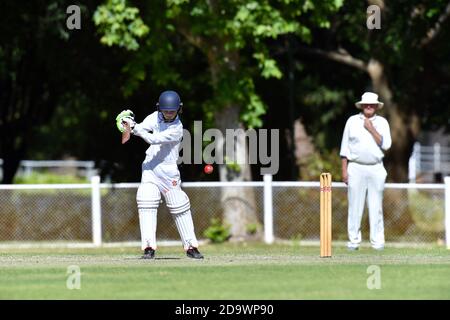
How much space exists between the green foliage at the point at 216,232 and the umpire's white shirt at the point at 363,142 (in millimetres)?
8857

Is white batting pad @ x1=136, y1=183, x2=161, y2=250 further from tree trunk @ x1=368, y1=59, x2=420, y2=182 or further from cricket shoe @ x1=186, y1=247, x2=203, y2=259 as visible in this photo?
tree trunk @ x1=368, y1=59, x2=420, y2=182

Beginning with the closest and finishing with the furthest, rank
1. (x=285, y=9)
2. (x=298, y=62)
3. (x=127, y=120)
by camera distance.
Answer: (x=127, y=120)
(x=285, y=9)
(x=298, y=62)

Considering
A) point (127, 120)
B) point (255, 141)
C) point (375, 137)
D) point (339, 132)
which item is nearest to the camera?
point (127, 120)

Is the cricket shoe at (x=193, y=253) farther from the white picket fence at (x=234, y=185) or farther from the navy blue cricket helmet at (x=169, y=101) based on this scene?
the white picket fence at (x=234, y=185)

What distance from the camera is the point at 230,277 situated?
15.9 m

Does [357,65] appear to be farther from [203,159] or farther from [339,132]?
[339,132]

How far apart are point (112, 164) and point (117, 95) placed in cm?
245

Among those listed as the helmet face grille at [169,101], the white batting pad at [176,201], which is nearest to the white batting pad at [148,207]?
the white batting pad at [176,201]

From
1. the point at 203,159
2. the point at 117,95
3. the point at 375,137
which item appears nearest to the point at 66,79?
the point at 117,95

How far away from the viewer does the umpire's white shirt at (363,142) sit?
21.0m

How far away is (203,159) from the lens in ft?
104

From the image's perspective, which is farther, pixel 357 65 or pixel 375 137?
pixel 357 65

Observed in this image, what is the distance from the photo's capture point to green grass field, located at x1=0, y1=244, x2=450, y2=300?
47.3ft
